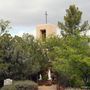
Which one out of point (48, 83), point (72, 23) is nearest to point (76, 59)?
point (48, 83)

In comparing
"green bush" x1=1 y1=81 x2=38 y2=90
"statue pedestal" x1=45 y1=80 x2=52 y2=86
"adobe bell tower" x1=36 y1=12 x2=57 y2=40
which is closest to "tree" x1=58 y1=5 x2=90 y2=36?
"adobe bell tower" x1=36 y1=12 x2=57 y2=40

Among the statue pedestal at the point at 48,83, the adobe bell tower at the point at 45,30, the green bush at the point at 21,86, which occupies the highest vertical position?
the adobe bell tower at the point at 45,30

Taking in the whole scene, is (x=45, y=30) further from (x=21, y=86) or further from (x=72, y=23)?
(x=21, y=86)

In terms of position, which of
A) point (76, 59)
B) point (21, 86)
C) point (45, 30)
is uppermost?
point (45, 30)

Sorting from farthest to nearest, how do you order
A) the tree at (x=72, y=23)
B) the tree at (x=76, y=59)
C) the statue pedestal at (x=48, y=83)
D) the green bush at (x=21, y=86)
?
the tree at (x=72, y=23) → the statue pedestal at (x=48, y=83) → the green bush at (x=21, y=86) → the tree at (x=76, y=59)

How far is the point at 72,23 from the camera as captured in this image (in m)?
61.6

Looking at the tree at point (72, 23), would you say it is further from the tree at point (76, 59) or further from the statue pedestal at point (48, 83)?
the tree at point (76, 59)

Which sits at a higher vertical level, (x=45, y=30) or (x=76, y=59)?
(x=45, y=30)

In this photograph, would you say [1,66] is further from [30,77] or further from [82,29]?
[82,29]

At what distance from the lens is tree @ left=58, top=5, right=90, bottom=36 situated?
61469 mm

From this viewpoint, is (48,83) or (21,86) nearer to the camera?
(21,86)

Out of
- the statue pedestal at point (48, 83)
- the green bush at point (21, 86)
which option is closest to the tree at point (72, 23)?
the statue pedestal at point (48, 83)

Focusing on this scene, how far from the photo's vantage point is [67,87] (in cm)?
5278

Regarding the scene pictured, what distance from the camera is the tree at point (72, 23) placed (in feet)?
202
